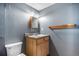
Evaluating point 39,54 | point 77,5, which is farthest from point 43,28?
point 77,5

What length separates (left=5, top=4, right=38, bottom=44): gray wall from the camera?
1.56m

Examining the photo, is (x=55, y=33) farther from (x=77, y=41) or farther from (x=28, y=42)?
(x=28, y=42)

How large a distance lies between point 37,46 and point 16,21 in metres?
0.66

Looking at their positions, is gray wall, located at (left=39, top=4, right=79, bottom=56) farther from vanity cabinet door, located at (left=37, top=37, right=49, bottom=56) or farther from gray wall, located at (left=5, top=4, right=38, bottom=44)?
gray wall, located at (left=5, top=4, right=38, bottom=44)

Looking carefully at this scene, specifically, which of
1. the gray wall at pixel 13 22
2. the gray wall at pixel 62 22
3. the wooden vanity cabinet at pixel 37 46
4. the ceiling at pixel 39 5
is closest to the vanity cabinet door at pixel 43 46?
the wooden vanity cabinet at pixel 37 46

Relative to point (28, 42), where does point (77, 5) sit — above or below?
above

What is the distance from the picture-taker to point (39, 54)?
5.49ft

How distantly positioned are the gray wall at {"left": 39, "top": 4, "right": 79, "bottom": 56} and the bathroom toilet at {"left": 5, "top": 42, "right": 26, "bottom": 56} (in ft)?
1.88

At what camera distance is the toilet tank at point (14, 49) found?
1555 millimetres

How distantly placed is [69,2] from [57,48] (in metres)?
0.98

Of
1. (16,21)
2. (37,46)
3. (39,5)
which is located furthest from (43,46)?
(39,5)

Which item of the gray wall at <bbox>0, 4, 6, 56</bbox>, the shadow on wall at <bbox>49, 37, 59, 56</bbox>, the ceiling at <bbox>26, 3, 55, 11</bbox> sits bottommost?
the shadow on wall at <bbox>49, 37, 59, 56</bbox>

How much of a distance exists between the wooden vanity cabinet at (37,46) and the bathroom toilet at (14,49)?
161mm

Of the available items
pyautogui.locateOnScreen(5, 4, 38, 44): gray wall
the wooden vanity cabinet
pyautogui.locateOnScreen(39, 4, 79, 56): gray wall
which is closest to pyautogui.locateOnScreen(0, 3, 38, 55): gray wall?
pyautogui.locateOnScreen(5, 4, 38, 44): gray wall
